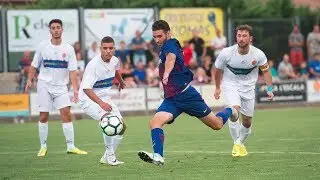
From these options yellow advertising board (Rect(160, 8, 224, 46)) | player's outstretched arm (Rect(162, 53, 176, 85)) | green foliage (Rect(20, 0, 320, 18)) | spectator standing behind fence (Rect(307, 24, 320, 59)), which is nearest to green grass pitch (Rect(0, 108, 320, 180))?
player's outstretched arm (Rect(162, 53, 176, 85))

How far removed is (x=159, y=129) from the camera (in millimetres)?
13594

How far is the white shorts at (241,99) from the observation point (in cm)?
1628

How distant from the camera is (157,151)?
531 inches

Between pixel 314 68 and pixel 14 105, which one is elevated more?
pixel 314 68

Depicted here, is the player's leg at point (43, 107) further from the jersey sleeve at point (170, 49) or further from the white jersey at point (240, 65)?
the jersey sleeve at point (170, 49)

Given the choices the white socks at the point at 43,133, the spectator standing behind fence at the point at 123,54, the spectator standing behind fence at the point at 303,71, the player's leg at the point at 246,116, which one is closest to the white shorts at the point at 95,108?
the white socks at the point at 43,133

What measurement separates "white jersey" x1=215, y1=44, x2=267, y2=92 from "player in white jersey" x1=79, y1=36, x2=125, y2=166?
1.85 meters

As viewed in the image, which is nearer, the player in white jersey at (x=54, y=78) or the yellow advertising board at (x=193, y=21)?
the player in white jersey at (x=54, y=78)

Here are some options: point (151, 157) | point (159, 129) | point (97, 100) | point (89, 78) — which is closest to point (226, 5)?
point (89, 78)

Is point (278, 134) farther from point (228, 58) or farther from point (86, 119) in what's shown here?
point (86, 119)

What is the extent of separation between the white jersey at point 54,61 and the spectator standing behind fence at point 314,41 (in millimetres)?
21086

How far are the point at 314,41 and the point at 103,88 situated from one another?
2297 cm

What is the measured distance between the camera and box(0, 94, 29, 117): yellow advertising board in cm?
3120

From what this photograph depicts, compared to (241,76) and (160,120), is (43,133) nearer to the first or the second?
(241,76)
